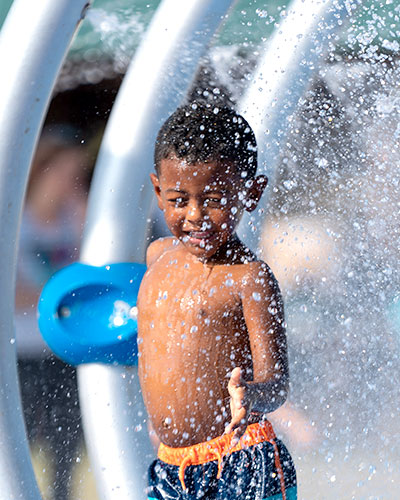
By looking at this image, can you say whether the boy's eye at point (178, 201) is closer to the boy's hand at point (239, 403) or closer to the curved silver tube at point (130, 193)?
the boy's hand at point (239, 403)

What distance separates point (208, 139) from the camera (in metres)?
1.65

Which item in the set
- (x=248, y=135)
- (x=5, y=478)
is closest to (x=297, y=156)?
(x=248, y=135)

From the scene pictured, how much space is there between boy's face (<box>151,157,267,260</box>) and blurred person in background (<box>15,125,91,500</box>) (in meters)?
1.52

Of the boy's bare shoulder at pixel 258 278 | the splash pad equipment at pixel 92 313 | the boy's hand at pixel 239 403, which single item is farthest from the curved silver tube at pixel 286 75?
the boy's hand at pixel 239 403

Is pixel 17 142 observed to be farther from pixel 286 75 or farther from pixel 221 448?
pixel 286 75

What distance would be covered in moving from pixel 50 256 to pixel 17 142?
165 centimetres

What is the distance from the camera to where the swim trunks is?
1.58 meters

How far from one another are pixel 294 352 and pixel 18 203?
3.77 ft

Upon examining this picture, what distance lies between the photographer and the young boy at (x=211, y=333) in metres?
1.58

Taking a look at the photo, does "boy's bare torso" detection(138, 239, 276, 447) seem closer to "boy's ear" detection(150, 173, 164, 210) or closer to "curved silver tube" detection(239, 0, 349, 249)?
"boy's ear" detection(150, 173, 164, 210)

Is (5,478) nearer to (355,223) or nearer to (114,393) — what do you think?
(114,393)

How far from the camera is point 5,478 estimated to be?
168cm

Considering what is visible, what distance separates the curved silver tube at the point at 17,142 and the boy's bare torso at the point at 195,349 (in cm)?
29

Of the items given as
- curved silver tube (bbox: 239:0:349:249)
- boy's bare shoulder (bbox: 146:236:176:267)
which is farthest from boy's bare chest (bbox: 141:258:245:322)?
curved silver tube (bbox: 239:0:349:249)
